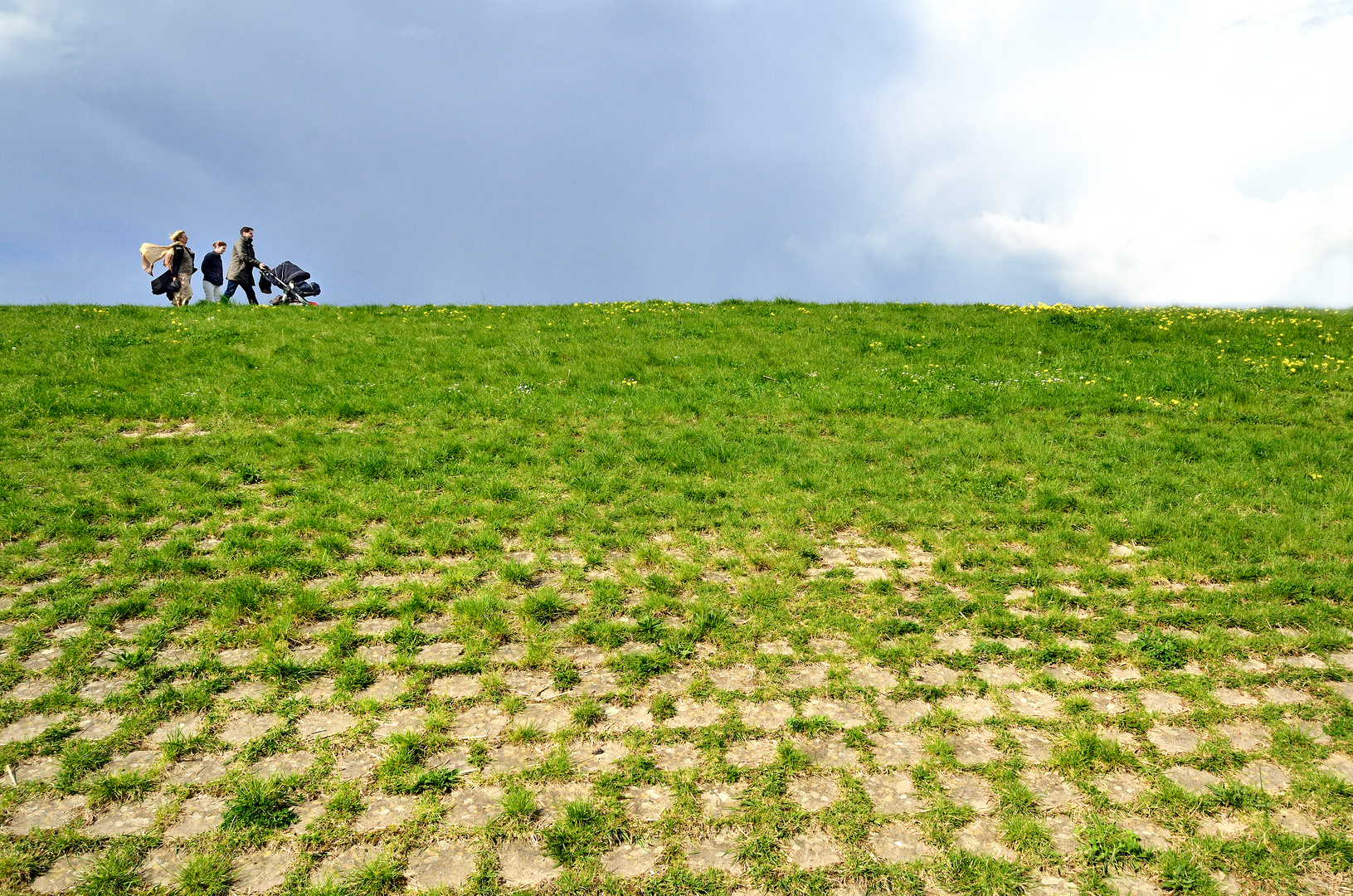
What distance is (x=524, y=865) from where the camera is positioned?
16.2 feet

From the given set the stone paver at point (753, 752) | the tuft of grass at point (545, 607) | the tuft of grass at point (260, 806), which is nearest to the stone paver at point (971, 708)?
the stone paver at point (753, 752)

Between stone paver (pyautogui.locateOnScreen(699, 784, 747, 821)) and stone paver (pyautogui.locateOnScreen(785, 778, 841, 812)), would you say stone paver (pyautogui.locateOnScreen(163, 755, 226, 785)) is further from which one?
stone paver (pyautogui.locateOnScreen(785, 778, 841, 812))

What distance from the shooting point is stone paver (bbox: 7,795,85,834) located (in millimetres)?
Result: 5312

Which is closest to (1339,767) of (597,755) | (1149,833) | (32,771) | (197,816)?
(1149,833)

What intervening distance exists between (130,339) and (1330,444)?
1071 inches

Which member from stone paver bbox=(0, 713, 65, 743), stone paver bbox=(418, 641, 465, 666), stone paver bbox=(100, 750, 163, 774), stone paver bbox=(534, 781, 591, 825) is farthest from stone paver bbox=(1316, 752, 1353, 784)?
stone paver bbox=(0, 713, 65, 743)

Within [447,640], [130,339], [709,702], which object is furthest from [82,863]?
[130,339]

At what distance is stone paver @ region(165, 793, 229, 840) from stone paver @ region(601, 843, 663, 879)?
2972 millimetres

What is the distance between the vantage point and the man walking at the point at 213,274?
82.8ft

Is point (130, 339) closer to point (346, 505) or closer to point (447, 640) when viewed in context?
point (346, 505)

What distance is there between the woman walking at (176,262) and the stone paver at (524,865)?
86.1 feet

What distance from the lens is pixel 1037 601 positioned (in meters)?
8.39

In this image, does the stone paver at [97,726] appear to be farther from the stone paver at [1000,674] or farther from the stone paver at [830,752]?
the stone paver at [1000,674]

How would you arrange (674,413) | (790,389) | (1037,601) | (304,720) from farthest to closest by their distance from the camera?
(790,389) → (674,413) → (1037,601) → (304,720)
